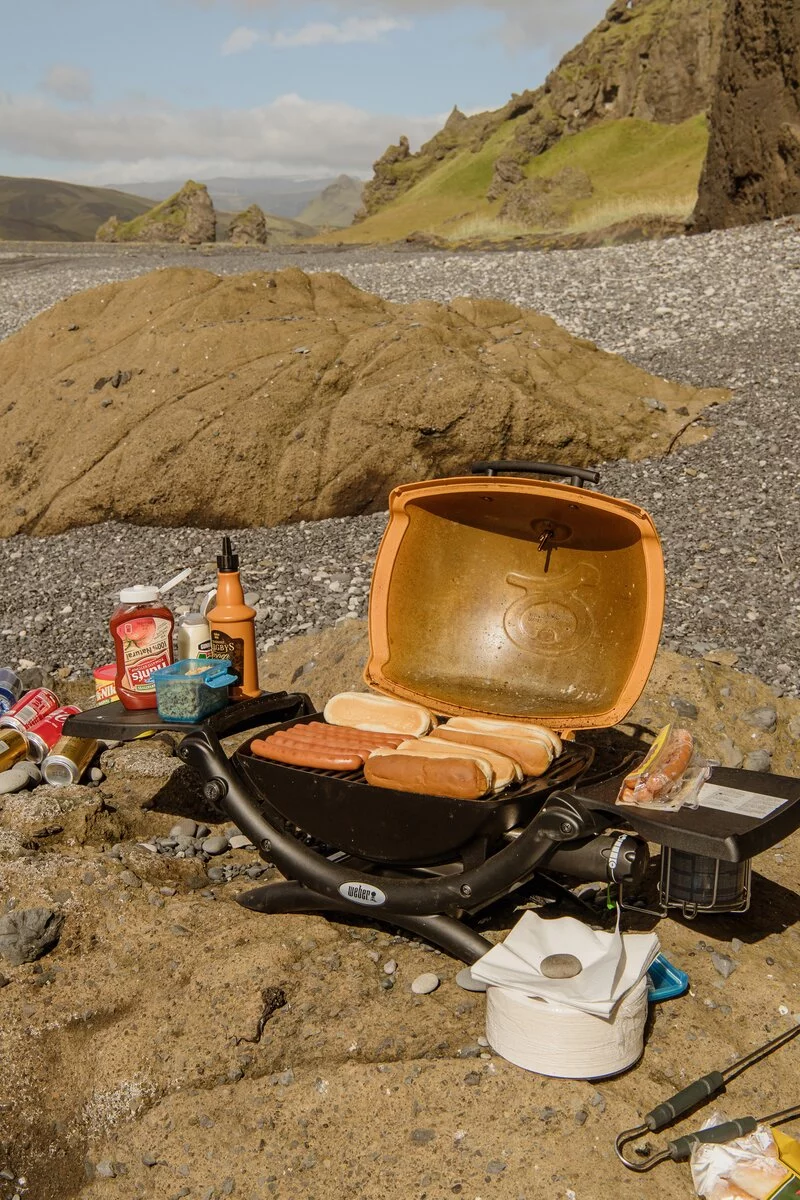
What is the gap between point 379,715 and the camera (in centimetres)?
370

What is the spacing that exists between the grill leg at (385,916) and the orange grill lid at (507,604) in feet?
2.63

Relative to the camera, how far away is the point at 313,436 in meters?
7.19

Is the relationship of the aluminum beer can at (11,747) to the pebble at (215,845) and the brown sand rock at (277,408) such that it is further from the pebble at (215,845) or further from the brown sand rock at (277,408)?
the brown sand rock at (277,408)

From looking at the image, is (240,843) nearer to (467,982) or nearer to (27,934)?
(27,934)

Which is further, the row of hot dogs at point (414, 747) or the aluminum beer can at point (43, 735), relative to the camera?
the aluminum beer can at point (43, 735)

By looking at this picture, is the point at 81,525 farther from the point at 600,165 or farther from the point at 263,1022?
the point at 600,165

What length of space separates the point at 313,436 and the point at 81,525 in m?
1.75

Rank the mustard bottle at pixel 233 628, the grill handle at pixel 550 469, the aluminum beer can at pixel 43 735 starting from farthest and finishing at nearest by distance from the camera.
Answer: the aluminum beer can at pixel 43 735, the mustard bottle at pixel 233 628, the grill handle at pixel 550 469

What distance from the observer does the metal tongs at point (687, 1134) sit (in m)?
2.47

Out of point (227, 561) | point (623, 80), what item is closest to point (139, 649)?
point (227, 561)

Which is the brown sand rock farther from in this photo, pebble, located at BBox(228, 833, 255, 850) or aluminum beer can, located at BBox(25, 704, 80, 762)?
pebble, located at BBox(228, 833, 255, 850)

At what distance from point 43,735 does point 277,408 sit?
129 inches

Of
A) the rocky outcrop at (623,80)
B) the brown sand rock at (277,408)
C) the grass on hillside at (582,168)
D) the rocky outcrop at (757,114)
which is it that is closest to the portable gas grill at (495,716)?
the brown sand rock at (277,408)

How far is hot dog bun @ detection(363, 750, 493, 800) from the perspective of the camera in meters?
3.06
